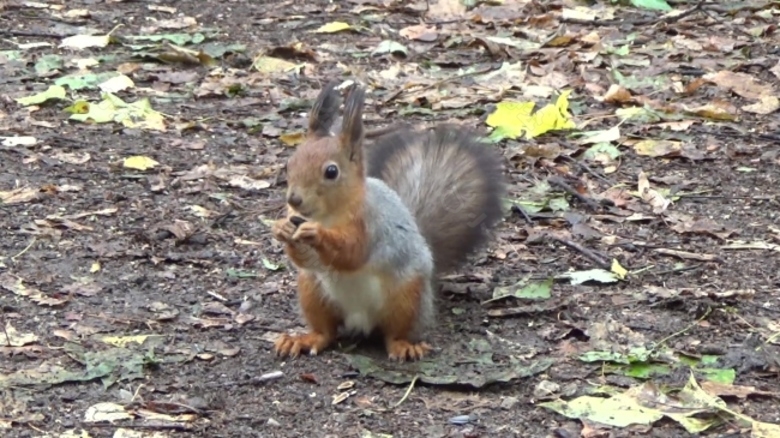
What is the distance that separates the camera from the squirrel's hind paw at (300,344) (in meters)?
3.43

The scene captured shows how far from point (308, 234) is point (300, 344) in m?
0.45

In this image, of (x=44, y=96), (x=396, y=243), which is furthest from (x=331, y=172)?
(x=44, y=96)

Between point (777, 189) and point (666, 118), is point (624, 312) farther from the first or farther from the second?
point (666, 118)

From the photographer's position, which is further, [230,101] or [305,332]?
[230,101]

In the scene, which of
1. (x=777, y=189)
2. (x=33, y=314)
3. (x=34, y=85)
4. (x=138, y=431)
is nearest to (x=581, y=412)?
(x=138, y=431)

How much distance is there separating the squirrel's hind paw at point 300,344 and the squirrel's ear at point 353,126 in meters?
0.54

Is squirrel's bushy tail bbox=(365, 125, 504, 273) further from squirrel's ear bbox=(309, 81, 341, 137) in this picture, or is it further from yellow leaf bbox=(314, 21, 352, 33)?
yellow leaf bbox=(314, 21, 352, 33)

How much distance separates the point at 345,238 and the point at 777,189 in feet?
7.09

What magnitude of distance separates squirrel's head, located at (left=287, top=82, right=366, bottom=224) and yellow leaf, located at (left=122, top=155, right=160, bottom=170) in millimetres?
1744

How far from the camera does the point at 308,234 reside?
3104mm

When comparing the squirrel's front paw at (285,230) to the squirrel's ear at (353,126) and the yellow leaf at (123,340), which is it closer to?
the squirrel's ear at (353,126)

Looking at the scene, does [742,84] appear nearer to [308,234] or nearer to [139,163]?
[139,163]

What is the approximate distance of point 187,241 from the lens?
13.8 ft

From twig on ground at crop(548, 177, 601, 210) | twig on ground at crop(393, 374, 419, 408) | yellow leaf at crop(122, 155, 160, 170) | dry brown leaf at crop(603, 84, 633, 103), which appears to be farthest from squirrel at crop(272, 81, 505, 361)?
dry brown leaf at crop(603, 84, 633, 103)
